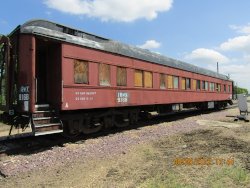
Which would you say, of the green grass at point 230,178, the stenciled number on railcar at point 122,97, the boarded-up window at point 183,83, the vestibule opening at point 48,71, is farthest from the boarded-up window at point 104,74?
the boarded-up window at point 183,83

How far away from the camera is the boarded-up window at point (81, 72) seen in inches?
402

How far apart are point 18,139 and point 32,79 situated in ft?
8.37

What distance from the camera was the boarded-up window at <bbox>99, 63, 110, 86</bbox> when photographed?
36.9ft

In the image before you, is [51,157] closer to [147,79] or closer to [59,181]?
[59,181]

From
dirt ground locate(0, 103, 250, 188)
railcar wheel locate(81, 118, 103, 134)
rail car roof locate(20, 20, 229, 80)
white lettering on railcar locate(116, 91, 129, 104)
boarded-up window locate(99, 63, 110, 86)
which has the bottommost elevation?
dirt ground locate(0, 103, 250, 188)

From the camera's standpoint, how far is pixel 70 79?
391 inches

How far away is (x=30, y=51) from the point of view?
8953mm

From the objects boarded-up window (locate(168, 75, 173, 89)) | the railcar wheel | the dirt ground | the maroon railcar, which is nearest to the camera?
the dirt ground

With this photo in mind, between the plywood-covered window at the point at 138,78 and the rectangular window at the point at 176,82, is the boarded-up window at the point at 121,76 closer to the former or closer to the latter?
the plywood-covered window at the point at 138,78

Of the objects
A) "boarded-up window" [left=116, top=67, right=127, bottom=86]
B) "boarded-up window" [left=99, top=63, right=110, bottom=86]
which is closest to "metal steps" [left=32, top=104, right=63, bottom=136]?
"boarded-up window" [left=99, top=63, right=110, bottom=86]

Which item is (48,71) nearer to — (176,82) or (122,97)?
(122,97)

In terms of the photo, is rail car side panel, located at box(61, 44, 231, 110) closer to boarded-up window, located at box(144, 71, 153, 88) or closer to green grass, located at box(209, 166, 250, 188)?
boarded-up window, located at box(144, 71, 153, 88)

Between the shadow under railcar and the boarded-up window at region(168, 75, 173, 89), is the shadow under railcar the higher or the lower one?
the lower one

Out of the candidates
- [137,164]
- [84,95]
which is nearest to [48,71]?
[84,95]
